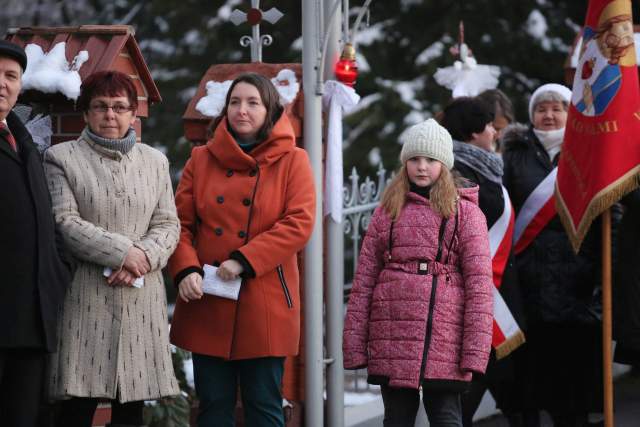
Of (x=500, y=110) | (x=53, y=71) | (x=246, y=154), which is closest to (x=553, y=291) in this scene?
(x=500, y=110)

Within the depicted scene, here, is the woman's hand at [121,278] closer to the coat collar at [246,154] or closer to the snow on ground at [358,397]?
the coat collar at [246,154]

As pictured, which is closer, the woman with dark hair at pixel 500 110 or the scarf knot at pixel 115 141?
the scarf knot at pixel 115 141

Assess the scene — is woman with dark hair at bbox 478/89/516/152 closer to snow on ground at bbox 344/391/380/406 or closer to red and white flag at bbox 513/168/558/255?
red and white flag at bbox 513/168/558/255

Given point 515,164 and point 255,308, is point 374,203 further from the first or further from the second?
point 255,308

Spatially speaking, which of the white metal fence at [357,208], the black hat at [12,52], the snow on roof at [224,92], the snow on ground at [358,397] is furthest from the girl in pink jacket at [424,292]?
the snow on ground at [358,397]

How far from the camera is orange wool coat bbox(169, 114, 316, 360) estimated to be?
494 cm

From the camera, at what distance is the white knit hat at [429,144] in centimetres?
524

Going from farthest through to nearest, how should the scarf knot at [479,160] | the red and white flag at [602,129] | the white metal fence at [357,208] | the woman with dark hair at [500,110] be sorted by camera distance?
the white metal fence at [357,208], the woman with dark hair at [500,110], the red and white flag at [602,129], the scarf knot at [479,160]

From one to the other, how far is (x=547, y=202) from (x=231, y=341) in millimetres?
1991

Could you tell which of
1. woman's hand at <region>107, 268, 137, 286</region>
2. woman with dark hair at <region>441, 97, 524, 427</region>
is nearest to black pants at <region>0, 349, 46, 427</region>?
woman's hand at <region>107, 268, 137, 286</region>

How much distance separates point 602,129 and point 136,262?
242cm

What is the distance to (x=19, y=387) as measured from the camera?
4.44 m

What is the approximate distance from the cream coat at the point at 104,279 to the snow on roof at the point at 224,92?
103 centimetres

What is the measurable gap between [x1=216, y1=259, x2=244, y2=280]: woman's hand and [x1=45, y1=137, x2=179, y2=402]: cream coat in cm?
21
